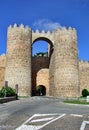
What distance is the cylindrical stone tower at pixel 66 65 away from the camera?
39.8 metres

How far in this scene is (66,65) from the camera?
40094 millimetres

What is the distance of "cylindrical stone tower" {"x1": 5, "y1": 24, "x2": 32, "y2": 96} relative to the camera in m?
39.7

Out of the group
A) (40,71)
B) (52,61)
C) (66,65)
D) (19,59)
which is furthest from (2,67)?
(66,65)

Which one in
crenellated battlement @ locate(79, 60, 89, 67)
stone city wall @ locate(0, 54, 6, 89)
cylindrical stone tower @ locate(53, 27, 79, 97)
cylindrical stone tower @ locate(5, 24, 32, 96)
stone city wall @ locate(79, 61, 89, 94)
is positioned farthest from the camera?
crenellated battlement @ locate(79, 60, 89, 67)

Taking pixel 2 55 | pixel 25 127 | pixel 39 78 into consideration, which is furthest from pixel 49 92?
pixel 25 127

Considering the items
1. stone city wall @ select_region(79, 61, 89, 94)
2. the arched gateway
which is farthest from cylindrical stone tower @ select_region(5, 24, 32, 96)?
stone city wall @ select_region(79, 61, 89, 94)

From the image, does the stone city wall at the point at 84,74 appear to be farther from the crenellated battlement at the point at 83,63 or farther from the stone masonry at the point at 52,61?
the stone masonry at the point at 52,61

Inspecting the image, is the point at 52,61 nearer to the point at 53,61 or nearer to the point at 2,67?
the point at 53,61

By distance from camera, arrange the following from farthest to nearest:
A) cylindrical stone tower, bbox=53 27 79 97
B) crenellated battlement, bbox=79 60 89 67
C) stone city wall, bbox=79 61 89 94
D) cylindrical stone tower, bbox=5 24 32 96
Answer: crenellated battlement, bbox=79 60 89 67 → stone city wall, bbox=79 61 89 94 → cylindrical stone tower, bbox=53 27 79 97 → cylindrical stone tower, bbox=5 24 32 96

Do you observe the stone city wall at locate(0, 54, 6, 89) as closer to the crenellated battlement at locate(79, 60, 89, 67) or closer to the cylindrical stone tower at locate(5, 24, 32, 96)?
the cylindrical stone tower at locate(5, 24, 32, 96)

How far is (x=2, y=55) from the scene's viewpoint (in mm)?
45562

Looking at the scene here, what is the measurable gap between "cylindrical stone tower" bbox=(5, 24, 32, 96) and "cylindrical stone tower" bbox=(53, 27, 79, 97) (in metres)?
4.12

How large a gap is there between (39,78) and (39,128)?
37405 millimetres

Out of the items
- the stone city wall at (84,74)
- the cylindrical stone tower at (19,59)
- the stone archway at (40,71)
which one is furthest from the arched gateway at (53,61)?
the stone city wall at (84,74)
